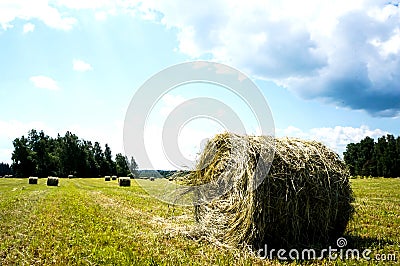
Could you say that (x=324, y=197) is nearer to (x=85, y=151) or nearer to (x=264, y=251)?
(x=264, y=251)

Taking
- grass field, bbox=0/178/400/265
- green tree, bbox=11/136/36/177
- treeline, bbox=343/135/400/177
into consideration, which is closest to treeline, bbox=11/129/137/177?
green tree, bbox=11/136/36/177

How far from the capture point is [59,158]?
88.1 meters

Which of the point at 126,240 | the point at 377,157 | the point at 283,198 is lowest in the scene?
the point at 126,240

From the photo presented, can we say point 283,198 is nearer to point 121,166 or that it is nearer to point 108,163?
point 108,163

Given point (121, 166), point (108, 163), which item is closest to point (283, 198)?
point (108, 163)

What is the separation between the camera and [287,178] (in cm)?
648

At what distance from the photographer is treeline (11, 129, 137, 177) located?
78.9m

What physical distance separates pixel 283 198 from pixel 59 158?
88937 mm

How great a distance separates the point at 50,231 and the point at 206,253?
3.82 m

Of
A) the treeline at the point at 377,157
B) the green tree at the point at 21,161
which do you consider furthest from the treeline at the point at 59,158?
the treeline at the point at 377,157

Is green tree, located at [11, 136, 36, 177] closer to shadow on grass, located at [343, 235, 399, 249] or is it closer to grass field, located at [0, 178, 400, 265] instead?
grass field, located at [0, 178, 400, 265]

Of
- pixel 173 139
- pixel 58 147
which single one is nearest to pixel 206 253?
pixel 173 139

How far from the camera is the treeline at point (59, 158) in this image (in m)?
78.9

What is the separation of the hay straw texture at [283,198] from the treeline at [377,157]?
6244 cm
